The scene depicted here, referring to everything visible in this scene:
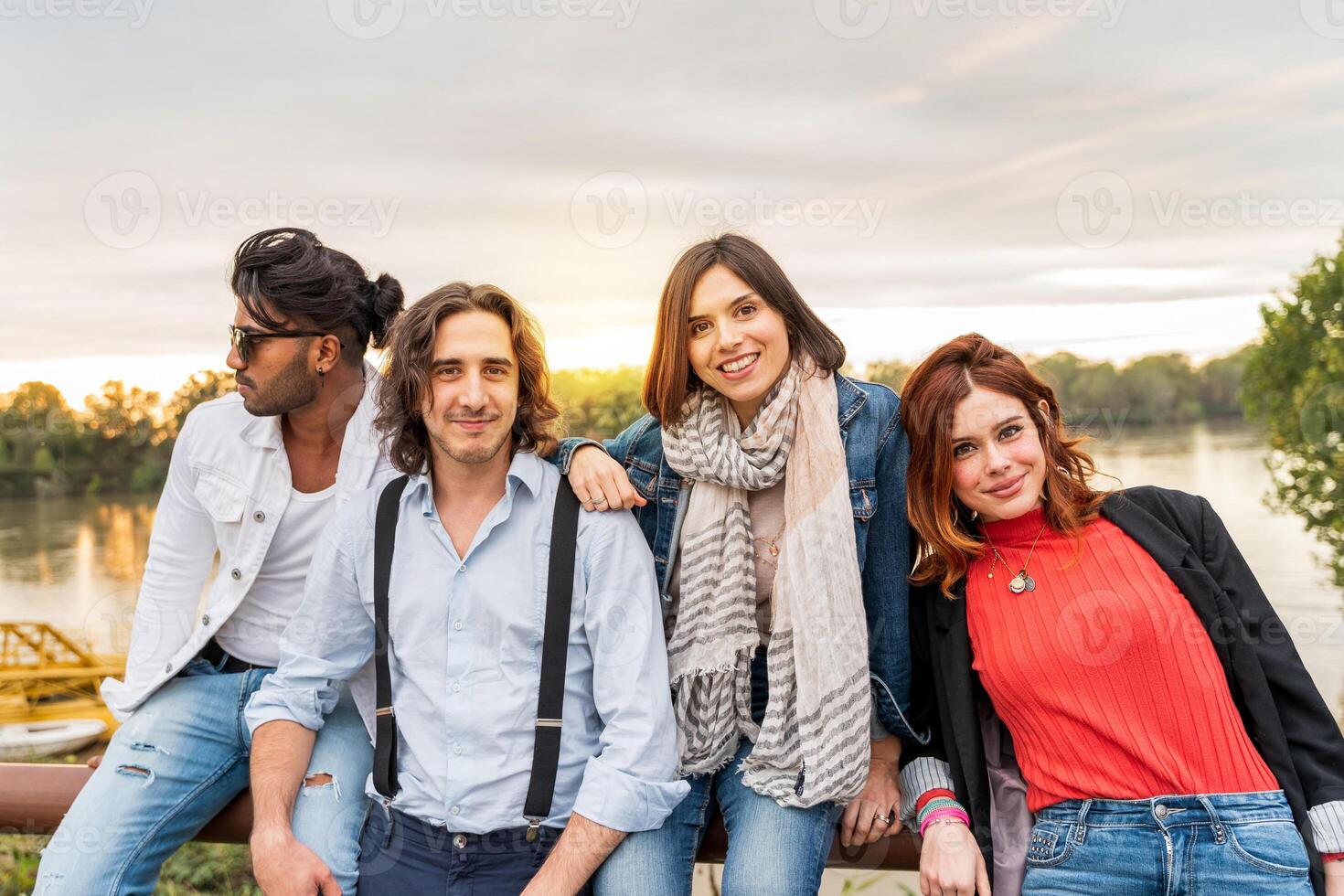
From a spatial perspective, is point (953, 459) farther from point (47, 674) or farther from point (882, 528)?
point (47, 674)

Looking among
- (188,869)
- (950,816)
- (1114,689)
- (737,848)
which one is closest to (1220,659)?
(1114,689)

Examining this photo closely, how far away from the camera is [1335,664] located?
26.7m

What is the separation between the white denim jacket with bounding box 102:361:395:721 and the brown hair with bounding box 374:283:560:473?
0.72 ft

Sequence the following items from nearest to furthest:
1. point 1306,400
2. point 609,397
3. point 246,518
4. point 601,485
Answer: point 601,485, point 246,518, point 609,397, point 1306,400

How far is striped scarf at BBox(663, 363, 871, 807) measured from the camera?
7.45ft

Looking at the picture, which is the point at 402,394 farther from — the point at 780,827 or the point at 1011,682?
the point at 1011,682

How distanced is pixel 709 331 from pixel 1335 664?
1217 inches

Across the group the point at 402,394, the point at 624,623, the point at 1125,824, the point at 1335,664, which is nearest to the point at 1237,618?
the point at 1125,824

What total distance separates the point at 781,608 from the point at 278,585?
1.46 metres

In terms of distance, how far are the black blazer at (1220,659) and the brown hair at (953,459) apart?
72mm

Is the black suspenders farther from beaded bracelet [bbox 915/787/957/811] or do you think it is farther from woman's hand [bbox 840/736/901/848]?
beaded bracelet [bbox 915/787/957/811]

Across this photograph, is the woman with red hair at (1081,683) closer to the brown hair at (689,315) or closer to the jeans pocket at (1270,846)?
the jeans pocket at (1270,846)

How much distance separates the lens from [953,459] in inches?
90.9

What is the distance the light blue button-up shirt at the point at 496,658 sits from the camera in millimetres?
2148
